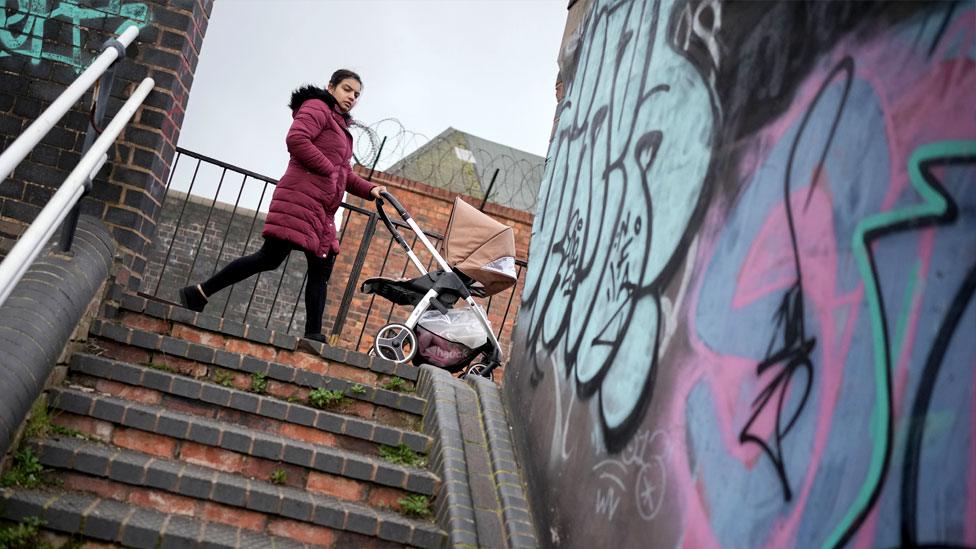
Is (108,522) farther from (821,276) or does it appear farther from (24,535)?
(821,276)

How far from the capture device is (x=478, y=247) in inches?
244

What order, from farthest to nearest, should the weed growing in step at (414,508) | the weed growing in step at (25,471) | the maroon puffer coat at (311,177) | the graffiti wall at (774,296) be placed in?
the maroon puffer coat at (311,177) < the weed growing in step at (414,508) < the weed growing in step at (25,471) < the graffiti wall at (774,296)

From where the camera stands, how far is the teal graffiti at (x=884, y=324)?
2.03m

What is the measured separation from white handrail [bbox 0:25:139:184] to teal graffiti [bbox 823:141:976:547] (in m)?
2.32

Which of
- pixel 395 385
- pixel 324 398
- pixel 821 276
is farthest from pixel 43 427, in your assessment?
pixel 821 276

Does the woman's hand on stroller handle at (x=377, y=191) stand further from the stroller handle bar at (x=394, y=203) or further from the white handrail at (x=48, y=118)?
the white handrail at (x=48, y=118)

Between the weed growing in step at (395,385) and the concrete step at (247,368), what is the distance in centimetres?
14

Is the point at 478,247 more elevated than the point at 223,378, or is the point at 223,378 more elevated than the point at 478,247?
the point at 478,247

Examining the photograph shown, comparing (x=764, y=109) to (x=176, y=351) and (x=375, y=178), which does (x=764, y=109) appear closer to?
(x=176, y=351)

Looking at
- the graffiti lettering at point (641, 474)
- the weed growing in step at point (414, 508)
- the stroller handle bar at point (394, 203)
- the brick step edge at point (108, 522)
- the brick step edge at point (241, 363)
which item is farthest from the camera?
the stroller handle bar at point (394, 203)

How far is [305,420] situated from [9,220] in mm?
1941

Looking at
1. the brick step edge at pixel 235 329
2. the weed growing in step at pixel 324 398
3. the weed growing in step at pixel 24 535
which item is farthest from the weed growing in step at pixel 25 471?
the weed growing in step at pixel 324 398

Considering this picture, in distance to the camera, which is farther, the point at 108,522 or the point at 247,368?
the point at 247,368

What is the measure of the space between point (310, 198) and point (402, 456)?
1.87 m
